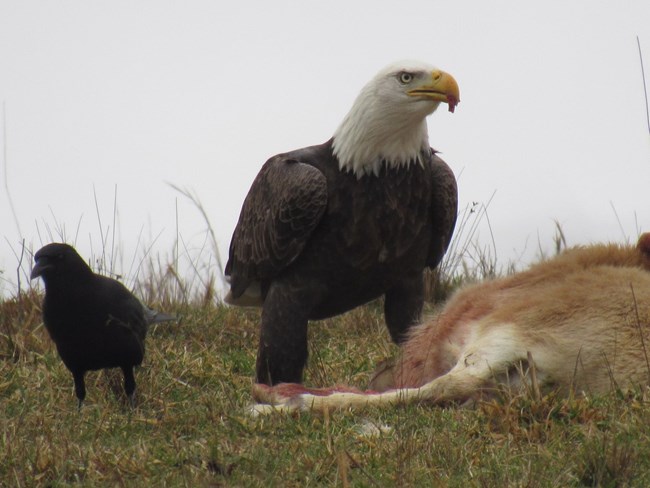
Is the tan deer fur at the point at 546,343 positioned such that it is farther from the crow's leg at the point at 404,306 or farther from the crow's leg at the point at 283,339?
the crow's leg at the point at 404,306

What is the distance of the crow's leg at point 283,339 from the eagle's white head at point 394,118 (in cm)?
80

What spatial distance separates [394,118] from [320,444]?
8.34 feet

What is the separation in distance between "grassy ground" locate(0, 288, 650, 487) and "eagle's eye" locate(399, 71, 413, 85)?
1.94 meters

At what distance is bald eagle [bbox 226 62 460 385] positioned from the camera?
628cm

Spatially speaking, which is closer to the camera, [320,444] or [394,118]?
[320,444]

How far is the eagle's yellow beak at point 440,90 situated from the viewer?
633 centimetres

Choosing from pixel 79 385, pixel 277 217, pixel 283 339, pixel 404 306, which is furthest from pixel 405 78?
pixel 79 385

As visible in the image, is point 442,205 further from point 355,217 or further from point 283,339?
point 283,339

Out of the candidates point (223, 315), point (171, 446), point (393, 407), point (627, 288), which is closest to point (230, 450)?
point (171, 446)

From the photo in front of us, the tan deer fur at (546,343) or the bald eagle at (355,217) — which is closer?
the tan deer fur at (546,343)

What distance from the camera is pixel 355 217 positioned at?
20.5 ft

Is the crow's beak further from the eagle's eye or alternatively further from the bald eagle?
the eagle's eye

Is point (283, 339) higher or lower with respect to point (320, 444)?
higher

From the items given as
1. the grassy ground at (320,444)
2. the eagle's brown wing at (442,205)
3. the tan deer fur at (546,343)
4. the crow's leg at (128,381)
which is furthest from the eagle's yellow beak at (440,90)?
the crow's leg at (128,381)
